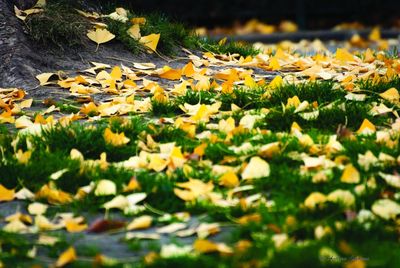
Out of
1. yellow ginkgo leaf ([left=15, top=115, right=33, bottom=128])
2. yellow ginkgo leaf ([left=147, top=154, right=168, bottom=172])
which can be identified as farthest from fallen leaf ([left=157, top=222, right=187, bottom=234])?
yellow ginkgo leaf ([left=15, top=115, right=33, bottom=128])

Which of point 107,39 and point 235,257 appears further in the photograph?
point 107,39

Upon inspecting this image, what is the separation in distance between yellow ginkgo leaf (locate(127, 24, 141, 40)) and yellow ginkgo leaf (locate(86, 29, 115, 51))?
0.93 feet

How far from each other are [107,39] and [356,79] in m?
1.77

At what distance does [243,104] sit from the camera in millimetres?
3797

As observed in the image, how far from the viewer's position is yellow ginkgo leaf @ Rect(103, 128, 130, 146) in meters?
3.10

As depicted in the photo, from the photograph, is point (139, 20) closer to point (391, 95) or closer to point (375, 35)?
point (391, 95)

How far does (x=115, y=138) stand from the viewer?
3.11 meters

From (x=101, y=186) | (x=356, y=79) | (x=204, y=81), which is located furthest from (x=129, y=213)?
(x=356, y=79)

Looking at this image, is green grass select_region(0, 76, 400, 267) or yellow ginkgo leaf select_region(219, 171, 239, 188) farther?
yellow ginkgo leaf select_region(219, 171, 239, 188)

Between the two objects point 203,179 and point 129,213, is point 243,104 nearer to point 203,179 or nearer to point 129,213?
point 203,179

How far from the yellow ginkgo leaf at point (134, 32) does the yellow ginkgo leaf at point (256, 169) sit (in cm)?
262

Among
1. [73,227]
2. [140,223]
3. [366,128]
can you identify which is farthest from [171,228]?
[366,128]

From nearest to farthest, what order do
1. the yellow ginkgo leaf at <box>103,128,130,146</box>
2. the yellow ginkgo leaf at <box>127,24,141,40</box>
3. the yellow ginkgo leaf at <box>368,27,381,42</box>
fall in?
the yellow ginkgo leaf at <box>103,128,130,146</box>, the yellow ginkgo leaf at <box>127,24,141,40</box>, the yellow ginkgo leaf at <box>368,27,381,42</box>

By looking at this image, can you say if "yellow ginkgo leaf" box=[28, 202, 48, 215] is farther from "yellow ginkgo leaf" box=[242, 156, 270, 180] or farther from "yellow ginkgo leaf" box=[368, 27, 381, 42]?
"yellow ginkgo leaf" box=[368, 27, 381, 42]
